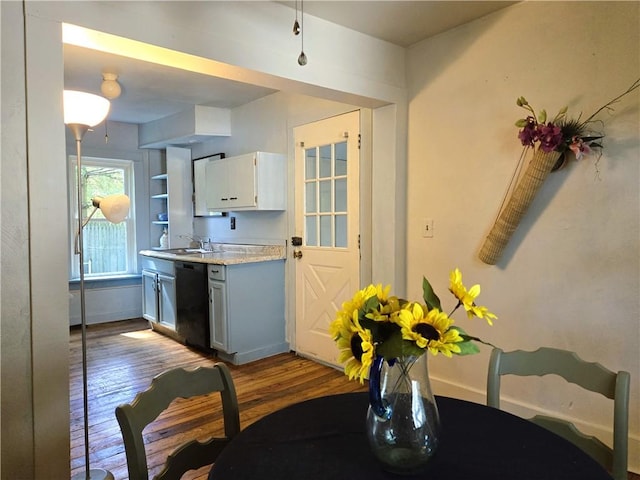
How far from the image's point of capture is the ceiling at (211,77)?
253 centimetres

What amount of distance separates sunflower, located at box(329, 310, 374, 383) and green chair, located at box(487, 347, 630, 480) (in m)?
0.77

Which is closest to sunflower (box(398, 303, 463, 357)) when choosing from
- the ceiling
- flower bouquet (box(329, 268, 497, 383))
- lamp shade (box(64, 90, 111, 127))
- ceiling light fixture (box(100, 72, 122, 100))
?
flower bouquet (box(329, 268, 497, 383))

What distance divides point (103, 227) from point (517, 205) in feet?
16.2

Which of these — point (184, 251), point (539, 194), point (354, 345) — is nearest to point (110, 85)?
point (184, 251)

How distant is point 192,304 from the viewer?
167 inches

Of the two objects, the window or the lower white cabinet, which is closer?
the lower white cabinet

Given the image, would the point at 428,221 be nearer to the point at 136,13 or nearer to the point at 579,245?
the point at 579,245

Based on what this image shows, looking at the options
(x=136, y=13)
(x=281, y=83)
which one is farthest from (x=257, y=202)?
(x=136, y=13)

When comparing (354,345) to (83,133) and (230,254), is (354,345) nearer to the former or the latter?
(83,133)

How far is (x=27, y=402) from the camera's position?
1750 mm

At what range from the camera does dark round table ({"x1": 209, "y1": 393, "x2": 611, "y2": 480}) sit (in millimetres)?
998

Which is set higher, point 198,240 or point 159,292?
point 198,240

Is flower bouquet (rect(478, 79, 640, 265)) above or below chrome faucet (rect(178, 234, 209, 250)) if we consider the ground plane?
above

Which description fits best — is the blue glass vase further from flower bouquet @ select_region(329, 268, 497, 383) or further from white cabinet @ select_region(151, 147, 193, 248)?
white cabinet @ select_region(151, 147, 193, 248)
